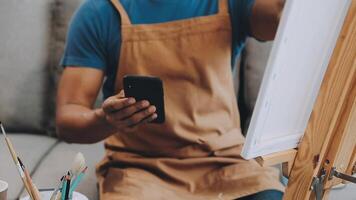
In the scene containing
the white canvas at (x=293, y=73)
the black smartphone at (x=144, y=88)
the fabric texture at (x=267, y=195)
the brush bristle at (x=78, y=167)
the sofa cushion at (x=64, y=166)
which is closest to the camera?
the white canvas at (x=293, y=73)

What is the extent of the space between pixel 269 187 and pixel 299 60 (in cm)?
46

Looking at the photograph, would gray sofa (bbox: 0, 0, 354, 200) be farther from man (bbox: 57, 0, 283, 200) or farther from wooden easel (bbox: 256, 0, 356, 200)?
wooden easel (bbox: 256, 0, 356, 200)

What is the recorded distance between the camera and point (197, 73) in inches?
48.2

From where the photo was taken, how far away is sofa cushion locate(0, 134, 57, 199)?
Result: 1.35m

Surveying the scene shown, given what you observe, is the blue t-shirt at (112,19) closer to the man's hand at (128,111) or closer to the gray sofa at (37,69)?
the man's hand at (128,111)

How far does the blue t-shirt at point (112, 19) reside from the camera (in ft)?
4.06

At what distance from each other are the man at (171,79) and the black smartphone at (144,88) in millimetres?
208

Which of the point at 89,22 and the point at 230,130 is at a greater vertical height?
the point at 89,22

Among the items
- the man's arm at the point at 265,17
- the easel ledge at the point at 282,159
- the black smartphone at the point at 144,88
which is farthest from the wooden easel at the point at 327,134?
the man's arm at the point at 265,17

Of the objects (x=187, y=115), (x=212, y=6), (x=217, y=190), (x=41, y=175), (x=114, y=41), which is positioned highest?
(x=212, y=6)

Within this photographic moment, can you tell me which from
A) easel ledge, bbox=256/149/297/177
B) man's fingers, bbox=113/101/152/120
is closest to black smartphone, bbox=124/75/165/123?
man's fingers, bbox=113/101/152/120

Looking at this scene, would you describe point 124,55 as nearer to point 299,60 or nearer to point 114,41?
point 114,41

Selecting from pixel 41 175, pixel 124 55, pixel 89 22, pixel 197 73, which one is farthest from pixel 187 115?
pixel 41 175

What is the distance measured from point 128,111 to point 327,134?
0.37m
